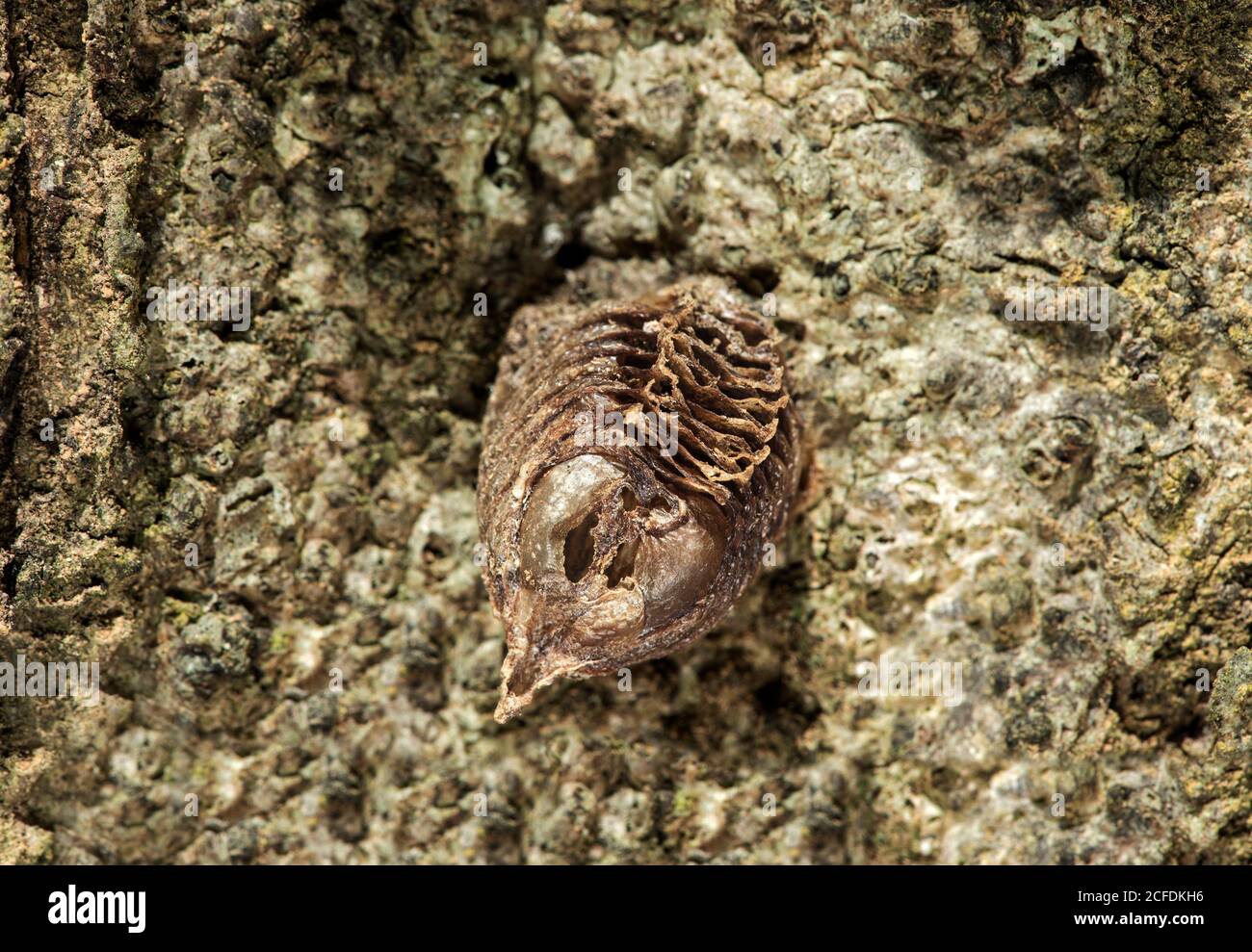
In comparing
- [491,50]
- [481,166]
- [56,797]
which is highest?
[491,50]

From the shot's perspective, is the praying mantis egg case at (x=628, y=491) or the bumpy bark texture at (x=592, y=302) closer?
the praying mantis egg case at (x=628, y=491)

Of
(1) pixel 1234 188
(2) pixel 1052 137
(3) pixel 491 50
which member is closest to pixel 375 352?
(3) pixel 491 50

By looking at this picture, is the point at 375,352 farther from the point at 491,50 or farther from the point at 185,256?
the point at 491,50

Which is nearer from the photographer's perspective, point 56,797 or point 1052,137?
point 1052,137

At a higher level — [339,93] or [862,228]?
[339,93]

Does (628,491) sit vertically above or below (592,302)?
below

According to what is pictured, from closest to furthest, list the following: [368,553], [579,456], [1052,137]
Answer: [579,456], [1052,137], [368,553]

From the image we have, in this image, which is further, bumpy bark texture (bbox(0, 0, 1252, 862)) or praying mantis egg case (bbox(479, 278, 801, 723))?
bumpy bark texture (bbox(0, 0, 1252, 862))

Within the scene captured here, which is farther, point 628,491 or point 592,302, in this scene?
point 592,302
